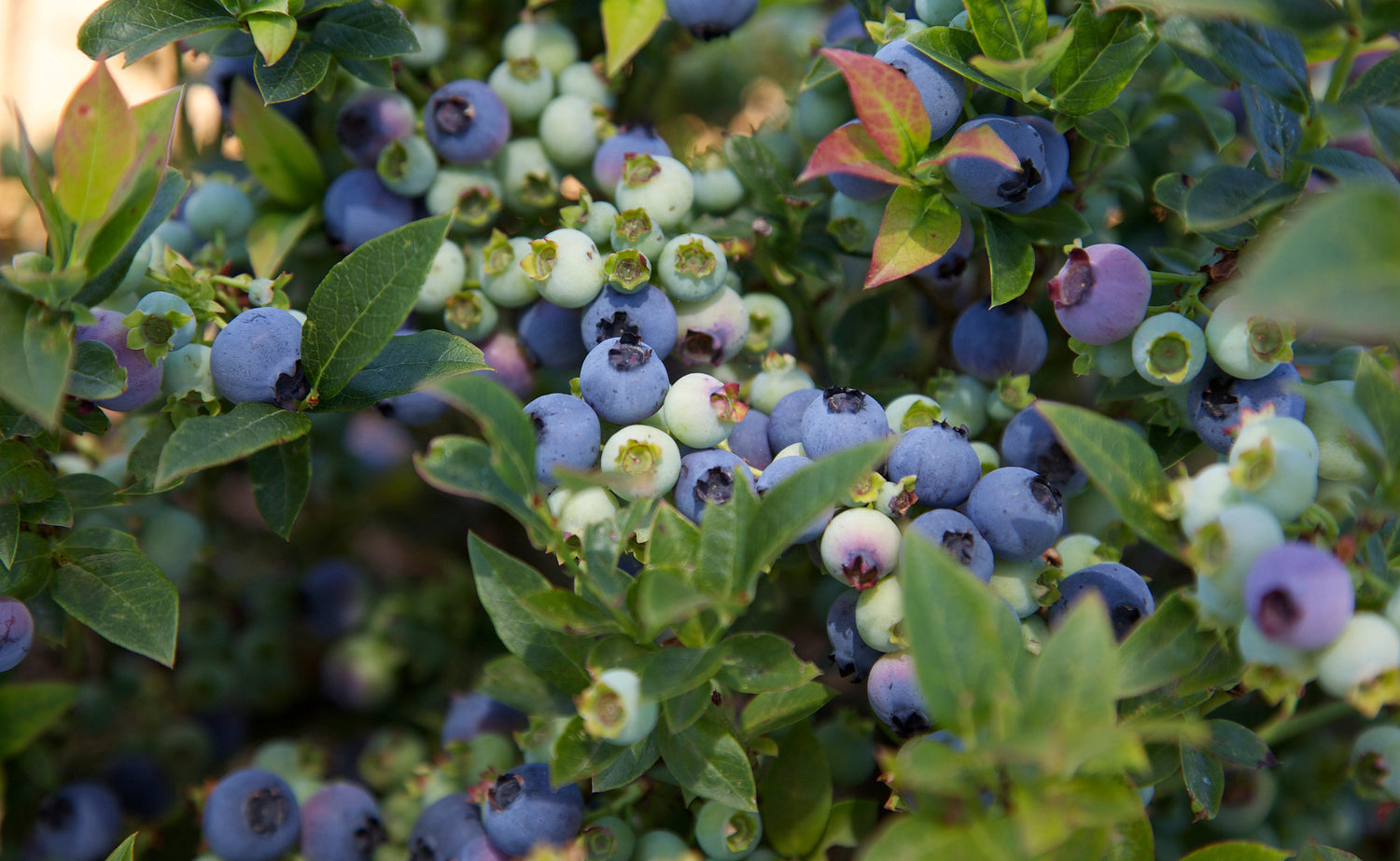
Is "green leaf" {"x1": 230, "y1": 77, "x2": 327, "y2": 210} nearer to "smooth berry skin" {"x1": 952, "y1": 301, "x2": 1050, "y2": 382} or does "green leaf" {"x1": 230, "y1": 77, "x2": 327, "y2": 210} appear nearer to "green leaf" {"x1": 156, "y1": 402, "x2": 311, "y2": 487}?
"green leaf" {"x1": 156, "y1": 402, "x2": 311, "y2": 487}

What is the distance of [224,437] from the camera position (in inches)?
34.5

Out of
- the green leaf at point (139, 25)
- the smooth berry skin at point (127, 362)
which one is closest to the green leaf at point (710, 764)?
the smooth berry skin at point (127, 362)

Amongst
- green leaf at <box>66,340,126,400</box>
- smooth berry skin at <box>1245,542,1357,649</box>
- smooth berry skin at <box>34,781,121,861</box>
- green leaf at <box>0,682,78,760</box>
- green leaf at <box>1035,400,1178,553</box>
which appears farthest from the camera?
smooth berry skin at <box>34,781,121,861</box>

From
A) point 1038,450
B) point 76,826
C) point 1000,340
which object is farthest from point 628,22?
point 76,826

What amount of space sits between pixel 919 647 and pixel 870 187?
559mm

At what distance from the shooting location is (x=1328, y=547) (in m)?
0.75

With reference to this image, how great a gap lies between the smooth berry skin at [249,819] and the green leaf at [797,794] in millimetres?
576

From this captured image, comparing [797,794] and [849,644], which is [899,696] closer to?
[849,644]

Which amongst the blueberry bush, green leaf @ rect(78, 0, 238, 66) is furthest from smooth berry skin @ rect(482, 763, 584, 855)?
green leaf @ rect(78, 0, 238, 66)

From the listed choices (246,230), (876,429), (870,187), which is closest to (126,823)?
(246,230)

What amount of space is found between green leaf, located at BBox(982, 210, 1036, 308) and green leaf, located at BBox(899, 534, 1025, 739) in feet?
1.23

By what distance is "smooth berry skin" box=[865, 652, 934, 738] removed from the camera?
916mm

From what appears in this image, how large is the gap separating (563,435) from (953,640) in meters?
0.41

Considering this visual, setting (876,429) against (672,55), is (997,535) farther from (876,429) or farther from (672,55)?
(672,55)
